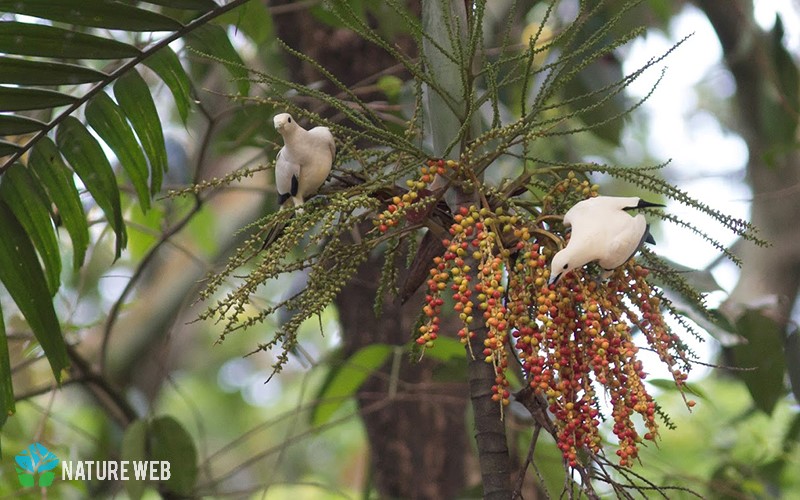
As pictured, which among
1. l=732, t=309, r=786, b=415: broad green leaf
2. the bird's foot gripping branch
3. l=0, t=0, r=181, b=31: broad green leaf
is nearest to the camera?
the bird's foot gripping branch

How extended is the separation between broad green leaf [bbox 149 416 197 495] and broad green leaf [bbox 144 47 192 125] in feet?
1.72

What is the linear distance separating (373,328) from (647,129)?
10.6 feet

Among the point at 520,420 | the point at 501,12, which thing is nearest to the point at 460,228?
the point at 520,420

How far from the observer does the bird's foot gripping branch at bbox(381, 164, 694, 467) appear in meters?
0.71

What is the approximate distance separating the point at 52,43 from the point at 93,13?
0.19 ft

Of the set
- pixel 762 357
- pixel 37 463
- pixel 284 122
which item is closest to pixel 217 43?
pixel 284 122

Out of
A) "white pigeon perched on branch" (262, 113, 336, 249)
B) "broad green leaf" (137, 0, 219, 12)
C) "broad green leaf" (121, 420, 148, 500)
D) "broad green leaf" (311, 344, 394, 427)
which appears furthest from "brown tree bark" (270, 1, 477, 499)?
"white pigeon perched on branch" (262, 113, 336, 249)

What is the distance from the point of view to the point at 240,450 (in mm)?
5176

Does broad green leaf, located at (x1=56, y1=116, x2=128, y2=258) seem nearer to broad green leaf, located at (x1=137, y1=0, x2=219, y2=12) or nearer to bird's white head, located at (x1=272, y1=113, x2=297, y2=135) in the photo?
broad green leaf, located at (x1=137, y1=0, x2=219, y2=12)

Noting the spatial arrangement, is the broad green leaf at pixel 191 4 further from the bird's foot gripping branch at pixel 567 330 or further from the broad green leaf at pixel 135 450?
the broad green leaf at pixel 135 450

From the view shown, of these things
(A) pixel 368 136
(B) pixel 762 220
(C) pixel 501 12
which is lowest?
(A) pixel 368 136

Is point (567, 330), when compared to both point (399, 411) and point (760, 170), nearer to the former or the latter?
point (399, 411)

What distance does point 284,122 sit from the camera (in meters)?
0.83

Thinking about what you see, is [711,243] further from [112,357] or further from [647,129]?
[647,129]
